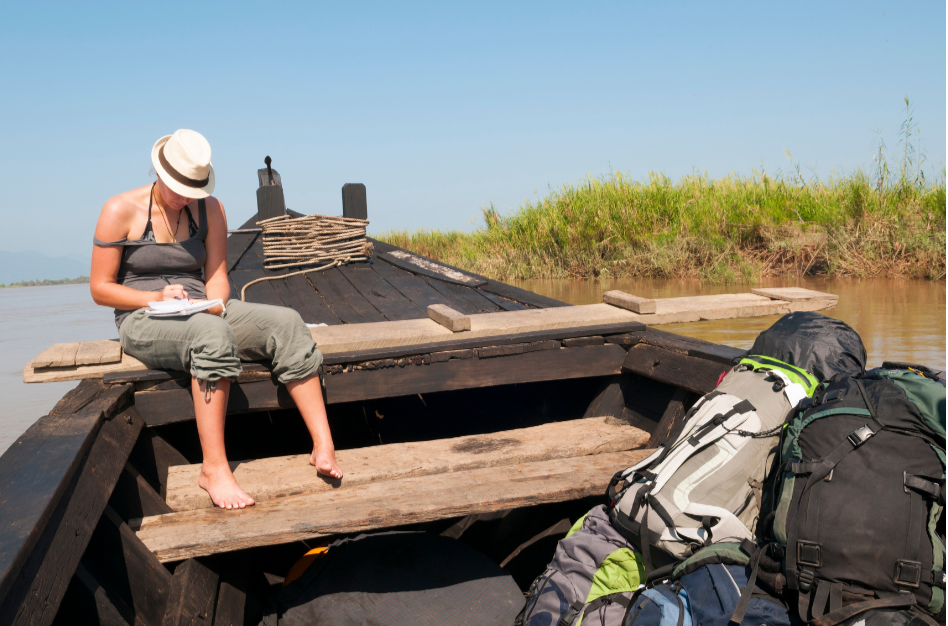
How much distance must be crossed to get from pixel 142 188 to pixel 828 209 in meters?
10.4

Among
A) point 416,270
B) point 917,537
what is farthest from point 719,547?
point 416,270

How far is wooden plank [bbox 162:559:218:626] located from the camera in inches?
72.6

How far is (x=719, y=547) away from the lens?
170 cm

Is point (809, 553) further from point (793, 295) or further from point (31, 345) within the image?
point (31, 345)

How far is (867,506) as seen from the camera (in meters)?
1.38

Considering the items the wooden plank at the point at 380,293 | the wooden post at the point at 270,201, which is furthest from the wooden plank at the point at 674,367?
the wooden post at the point at 270,201

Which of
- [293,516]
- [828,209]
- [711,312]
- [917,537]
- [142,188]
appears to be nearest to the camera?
[917,537]

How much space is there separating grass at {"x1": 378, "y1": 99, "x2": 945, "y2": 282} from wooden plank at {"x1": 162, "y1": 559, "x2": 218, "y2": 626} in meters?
9.75

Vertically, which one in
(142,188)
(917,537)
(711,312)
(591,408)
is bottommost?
(591,408)

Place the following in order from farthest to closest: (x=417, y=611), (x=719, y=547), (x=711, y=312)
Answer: (x=711, y=312) < (x=417, y=611) < (x=719, y=547)

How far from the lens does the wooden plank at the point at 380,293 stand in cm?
431

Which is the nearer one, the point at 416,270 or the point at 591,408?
the point at 591,408

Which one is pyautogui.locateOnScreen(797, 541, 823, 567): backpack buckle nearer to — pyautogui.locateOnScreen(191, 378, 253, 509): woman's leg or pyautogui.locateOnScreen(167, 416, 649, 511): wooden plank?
pyautogui.locateOnScreen(167, 416, 649, 511): wooden plank

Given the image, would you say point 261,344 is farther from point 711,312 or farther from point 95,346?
point 711,312
